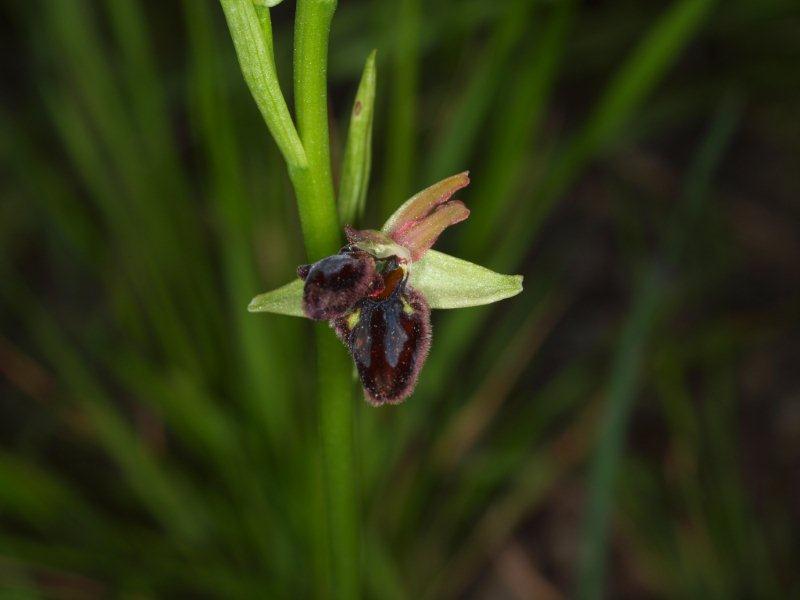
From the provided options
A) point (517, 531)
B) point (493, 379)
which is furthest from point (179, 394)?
point (517, 531)

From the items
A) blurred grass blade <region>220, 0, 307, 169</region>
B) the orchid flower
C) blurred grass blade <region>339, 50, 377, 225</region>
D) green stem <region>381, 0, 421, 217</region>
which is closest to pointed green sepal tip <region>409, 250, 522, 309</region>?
the orchid flower

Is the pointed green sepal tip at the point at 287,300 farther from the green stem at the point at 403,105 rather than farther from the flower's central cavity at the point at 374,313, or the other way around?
the green stem at the point at 403,105

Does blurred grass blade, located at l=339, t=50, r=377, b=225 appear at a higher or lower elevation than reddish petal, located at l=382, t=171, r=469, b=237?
higher

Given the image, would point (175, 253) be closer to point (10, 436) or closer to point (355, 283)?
point (10, 436)

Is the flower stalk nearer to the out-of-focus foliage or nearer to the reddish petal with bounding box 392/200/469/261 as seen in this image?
the reddish petal with bounding box 392/200/469/261

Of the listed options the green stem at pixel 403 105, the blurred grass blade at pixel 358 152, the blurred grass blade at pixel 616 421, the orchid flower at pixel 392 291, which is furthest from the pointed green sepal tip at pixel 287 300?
the green stem at pixel 403 105

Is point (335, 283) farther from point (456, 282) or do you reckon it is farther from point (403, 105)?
point (403, 105)
